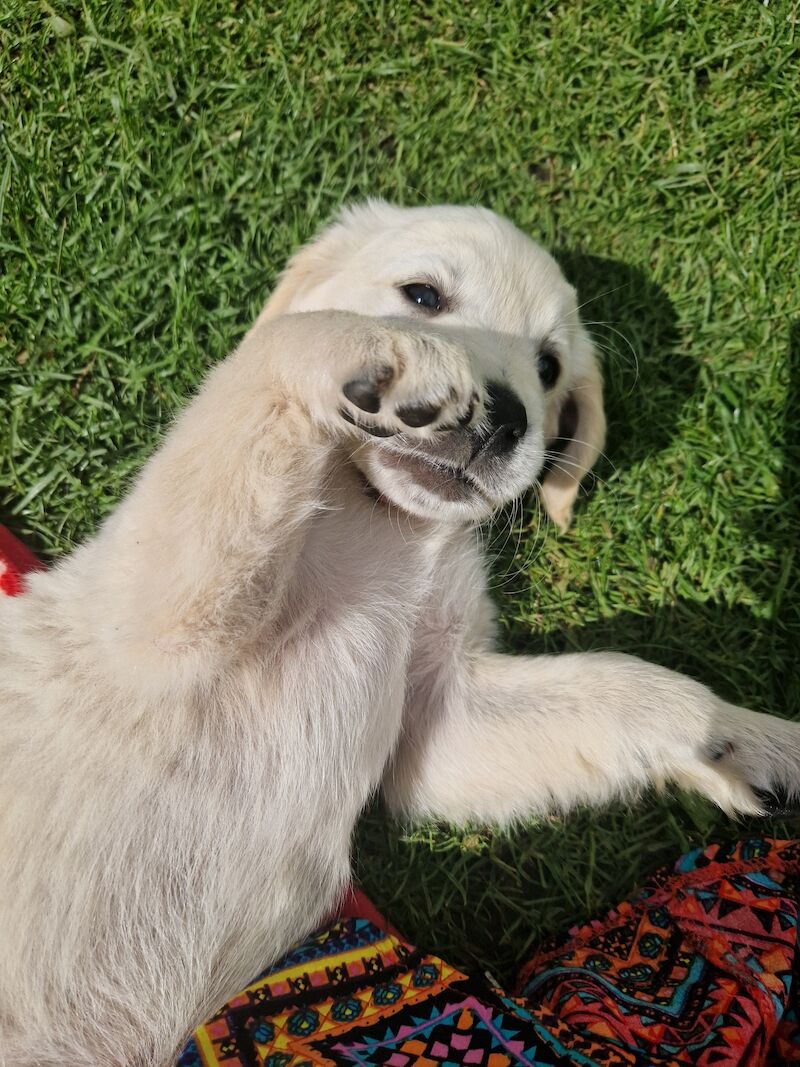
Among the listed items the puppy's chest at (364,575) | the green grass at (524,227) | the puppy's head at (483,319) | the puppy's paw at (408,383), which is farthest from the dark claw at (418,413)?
the green grass at (524,227)

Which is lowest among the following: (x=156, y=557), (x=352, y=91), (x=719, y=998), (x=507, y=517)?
(x=719, y=998)

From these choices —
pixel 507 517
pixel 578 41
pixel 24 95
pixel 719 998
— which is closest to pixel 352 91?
pixel 578 41

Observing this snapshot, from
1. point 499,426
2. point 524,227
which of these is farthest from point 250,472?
point 524,227

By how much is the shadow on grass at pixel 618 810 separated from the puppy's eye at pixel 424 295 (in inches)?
46.1

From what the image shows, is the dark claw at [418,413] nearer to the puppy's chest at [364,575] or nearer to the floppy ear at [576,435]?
the puppy's chest at [364,575]

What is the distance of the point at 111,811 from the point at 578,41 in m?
3.52

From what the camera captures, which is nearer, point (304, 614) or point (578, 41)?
point (304, 614)

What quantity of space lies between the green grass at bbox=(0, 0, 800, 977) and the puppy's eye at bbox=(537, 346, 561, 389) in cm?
76

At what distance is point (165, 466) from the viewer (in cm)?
196

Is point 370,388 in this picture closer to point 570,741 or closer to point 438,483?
point 438,483

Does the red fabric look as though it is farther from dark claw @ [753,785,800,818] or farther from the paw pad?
dark claw @ [753,785,800,818]

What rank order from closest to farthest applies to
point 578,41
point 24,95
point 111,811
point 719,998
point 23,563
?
point 111,811 → point 719,998 → point 23,563 → point 24,95 → point 578,41

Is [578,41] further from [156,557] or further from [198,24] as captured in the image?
[156,557]

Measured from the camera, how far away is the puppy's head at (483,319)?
217cm
